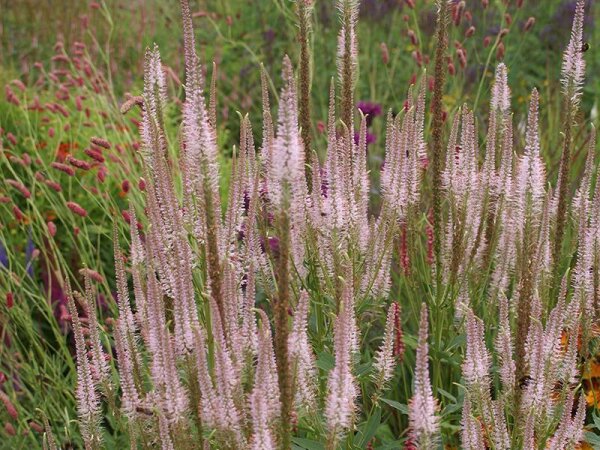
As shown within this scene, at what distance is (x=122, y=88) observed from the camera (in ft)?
25.0

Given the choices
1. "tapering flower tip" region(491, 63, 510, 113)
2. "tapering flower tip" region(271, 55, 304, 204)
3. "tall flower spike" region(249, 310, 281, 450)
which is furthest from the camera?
"tapering flower tip" region(491, 63, 510, 113)

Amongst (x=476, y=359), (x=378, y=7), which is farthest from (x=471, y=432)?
(x=378, y=7)

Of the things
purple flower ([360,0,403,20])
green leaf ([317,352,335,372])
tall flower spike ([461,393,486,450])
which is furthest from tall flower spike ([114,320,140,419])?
purple flower ([360,0,403,20])

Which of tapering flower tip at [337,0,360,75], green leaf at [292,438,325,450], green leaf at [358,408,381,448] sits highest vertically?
tapering flower tip at [337,0,360,75]

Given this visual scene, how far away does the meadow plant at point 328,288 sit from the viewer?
5.59 ft

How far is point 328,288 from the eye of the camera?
2.45m

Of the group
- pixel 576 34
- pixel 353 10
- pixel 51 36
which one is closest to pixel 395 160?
pixel 353 10

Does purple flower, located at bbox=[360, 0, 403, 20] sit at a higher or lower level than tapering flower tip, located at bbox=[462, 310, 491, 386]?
higher

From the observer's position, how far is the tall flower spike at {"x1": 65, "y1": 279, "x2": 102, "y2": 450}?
2029 mm

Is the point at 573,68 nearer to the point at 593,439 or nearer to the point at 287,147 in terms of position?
the point at 593,439

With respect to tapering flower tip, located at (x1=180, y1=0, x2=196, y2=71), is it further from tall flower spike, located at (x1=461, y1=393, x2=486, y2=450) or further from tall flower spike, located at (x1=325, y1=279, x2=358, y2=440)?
tall flower spike, located at (x1=461, y1=393, x2=486, y2=450)

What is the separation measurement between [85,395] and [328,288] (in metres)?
0.74

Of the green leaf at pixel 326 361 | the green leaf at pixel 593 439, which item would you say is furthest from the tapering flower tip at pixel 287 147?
the green leaf at pixel 593 439

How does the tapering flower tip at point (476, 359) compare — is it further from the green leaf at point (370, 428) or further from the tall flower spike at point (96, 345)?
the tall flower spike at point (96, 345)
